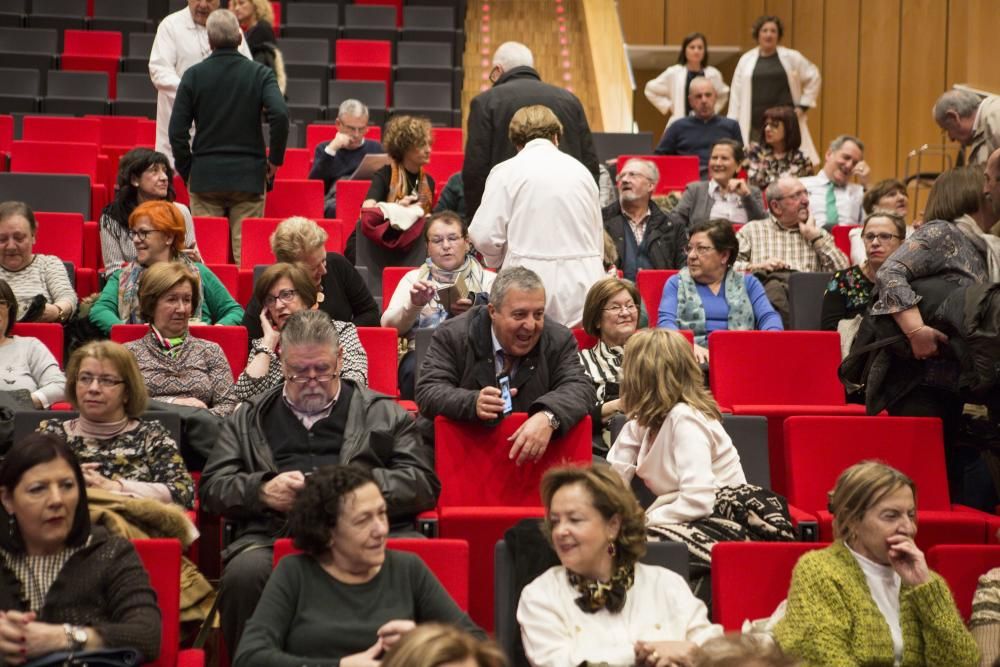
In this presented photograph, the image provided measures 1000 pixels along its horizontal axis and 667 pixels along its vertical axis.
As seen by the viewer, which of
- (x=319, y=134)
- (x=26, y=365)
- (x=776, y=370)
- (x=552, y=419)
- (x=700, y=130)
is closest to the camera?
(x=552, y=419)

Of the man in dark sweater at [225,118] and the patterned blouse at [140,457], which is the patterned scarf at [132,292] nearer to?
the man in dark sweater at [225,118]

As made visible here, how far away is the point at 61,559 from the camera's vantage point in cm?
282

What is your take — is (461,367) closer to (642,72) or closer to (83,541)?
(83,541)

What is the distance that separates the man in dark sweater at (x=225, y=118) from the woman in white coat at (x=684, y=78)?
10.4ft

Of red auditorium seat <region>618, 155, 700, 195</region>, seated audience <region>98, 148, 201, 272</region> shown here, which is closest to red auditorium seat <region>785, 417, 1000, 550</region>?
seated audience <region>98, 148, 201, 272</region>

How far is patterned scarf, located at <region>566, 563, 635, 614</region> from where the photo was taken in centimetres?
284

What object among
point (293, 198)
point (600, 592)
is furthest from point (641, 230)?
point (600, 592)

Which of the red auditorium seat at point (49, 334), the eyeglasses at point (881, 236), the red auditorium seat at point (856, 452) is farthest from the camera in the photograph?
the eyeglasses at point (881, 236)

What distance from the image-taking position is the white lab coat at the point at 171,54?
21.4 ft

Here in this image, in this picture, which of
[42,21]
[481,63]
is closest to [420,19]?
[481,63]

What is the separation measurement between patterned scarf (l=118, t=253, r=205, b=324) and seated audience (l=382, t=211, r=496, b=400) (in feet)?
2.05

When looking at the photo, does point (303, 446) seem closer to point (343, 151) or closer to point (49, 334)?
point (49, 334)

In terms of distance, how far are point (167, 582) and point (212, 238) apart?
307 centimetres

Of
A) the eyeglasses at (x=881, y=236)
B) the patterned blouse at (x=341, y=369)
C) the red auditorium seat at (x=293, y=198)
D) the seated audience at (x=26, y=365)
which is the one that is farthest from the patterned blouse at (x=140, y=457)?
the red auditorium seat at (x=293, y=198)
